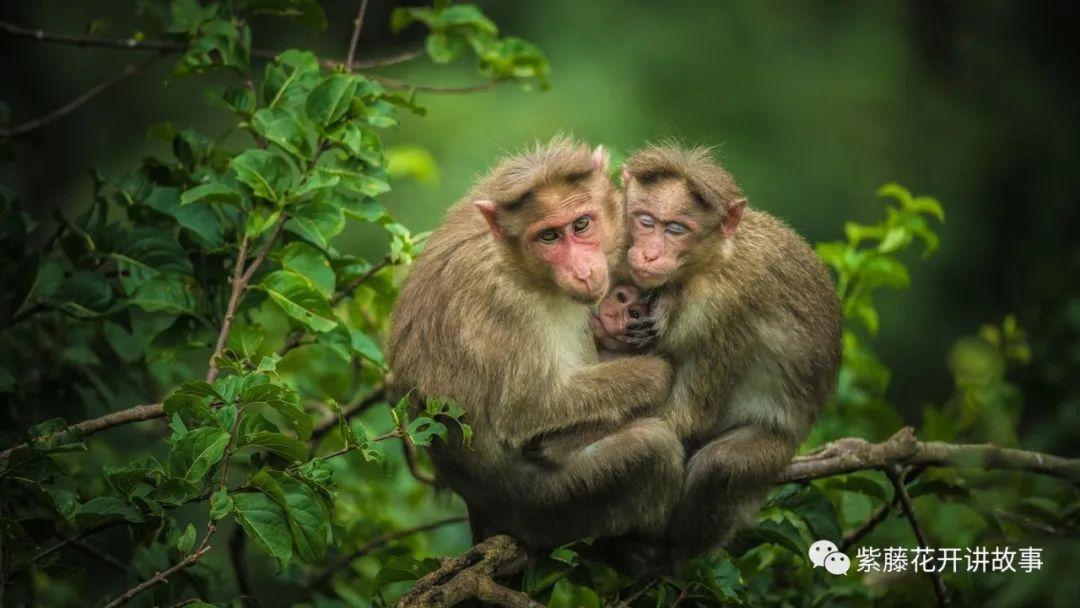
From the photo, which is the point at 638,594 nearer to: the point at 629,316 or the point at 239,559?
the point at 629,316

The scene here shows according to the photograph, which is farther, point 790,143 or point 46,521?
point 790,143

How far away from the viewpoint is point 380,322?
6402 mm

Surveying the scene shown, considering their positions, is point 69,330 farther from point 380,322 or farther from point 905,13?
point 905,13

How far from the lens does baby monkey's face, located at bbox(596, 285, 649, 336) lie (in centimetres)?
538

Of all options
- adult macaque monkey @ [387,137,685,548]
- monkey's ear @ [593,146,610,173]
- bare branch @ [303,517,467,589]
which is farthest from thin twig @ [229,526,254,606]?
monkey's ear @ [593,146,610,173]

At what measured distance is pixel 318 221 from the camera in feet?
15.7

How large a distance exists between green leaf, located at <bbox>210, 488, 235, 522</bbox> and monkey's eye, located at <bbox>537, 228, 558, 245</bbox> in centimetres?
174

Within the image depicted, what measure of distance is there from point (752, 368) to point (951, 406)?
195 centimetres

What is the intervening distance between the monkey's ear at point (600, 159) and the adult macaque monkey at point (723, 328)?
0.11 m

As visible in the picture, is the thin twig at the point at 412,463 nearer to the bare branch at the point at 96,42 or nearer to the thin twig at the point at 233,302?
the thin twig at the point at 233,302

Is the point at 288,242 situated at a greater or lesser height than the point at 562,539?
greater

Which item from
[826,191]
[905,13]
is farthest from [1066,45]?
[826,191]

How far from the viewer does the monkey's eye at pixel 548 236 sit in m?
5.11

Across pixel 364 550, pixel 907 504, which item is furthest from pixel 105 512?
pixel 907 504
